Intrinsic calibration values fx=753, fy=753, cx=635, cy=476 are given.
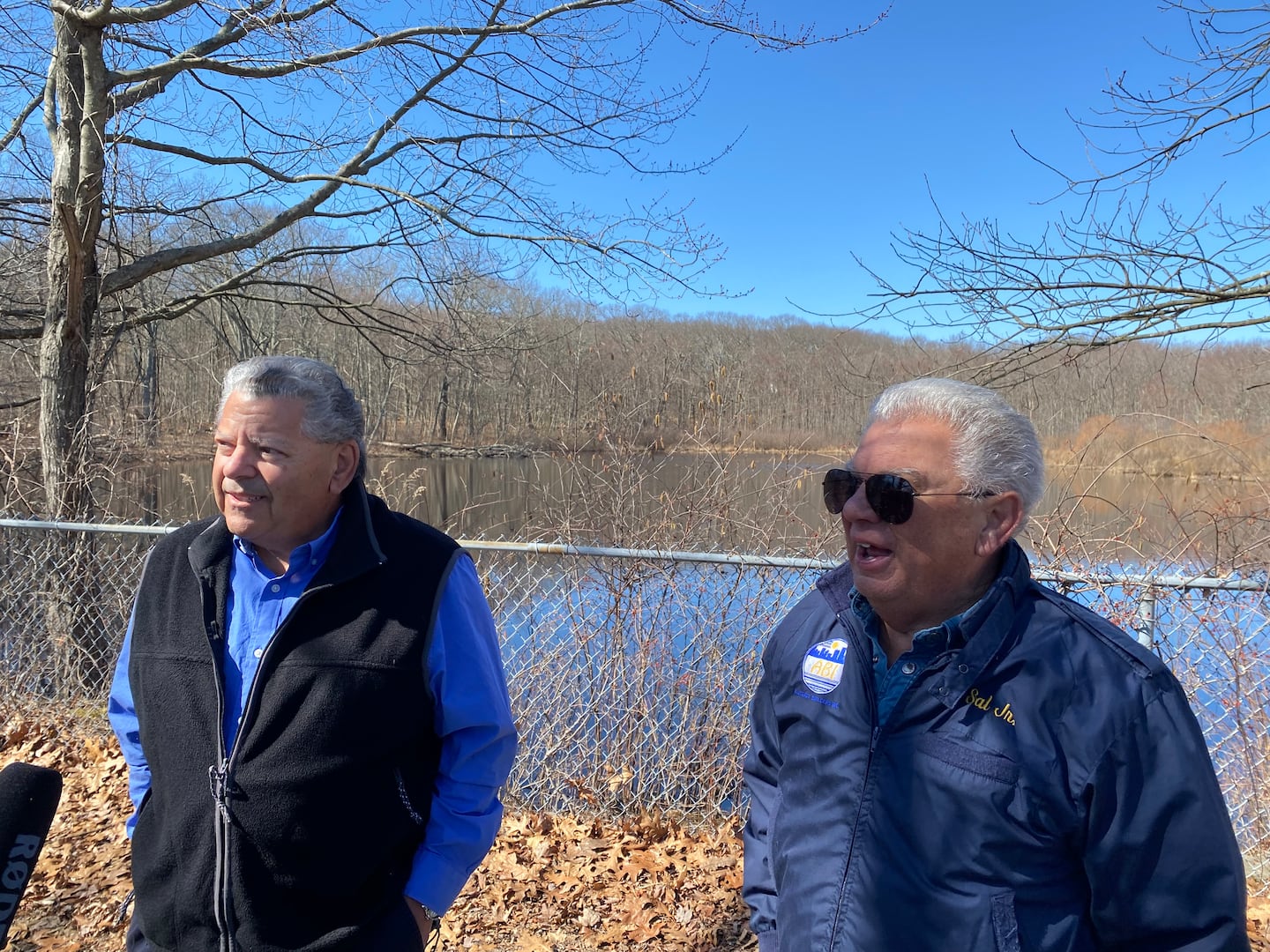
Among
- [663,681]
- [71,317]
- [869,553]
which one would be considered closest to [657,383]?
[663,681]

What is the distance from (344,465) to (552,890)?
2359 mm

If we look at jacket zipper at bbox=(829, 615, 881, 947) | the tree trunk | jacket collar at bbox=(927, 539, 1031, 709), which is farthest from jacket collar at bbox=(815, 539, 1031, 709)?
the tree trunk

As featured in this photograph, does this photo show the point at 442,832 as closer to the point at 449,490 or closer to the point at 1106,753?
the point at 1106,753

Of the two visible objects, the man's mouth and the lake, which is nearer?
the man's mouth

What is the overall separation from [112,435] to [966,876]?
6.77m

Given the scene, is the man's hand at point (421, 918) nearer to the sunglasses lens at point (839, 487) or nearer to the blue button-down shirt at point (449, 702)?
the blue button-down shirt at point (449, 702)

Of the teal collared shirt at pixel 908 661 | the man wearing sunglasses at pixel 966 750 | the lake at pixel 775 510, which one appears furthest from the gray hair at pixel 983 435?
the lake at pixel 775 510

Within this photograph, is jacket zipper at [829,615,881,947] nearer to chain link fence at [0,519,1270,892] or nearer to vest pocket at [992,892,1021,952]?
vest pocket at [992,892,1021,952]

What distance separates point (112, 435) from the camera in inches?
237

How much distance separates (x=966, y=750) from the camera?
130 cm

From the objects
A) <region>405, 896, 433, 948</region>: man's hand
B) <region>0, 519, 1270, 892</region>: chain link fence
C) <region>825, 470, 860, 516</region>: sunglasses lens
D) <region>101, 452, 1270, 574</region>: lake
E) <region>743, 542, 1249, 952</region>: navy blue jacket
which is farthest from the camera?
<region>101, 452, 1270, 574</region>: lake

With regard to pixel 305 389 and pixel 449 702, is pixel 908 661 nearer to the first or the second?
pixel 449 702

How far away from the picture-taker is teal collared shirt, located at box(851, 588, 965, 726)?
139cm

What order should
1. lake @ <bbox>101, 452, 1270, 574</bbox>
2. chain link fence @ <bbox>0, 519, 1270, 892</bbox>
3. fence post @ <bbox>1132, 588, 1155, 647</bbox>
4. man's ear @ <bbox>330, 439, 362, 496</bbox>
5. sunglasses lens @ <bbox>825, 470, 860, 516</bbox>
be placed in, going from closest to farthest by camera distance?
sunglasses lens @ <bbox>825, 470, 860, 516</bbox>
man's ear @ <bbox>330, 439, 362, 496</bbox>
fence post @ <bbox>1132, 588, 1155, 647</bbox>
chain link fence @ <bbox>0, 519, 1270, 892</bbox>
lake @ <bbox>101, 452, 1270, 574</bbox>
